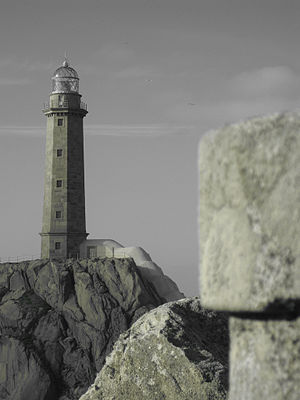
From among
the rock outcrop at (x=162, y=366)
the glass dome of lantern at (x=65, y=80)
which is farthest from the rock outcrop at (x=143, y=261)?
the rock outcrop at (x=162, y=366)

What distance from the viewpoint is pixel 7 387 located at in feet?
125

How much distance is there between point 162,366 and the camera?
4.50m

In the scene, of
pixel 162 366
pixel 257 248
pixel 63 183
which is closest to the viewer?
pixel 257 248

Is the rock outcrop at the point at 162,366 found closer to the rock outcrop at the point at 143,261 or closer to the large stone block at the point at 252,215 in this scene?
the large stone block at the point at 252,215

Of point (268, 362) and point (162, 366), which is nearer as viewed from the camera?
point (268, 362)

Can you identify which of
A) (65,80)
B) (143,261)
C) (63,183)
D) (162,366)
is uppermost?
(65,80)

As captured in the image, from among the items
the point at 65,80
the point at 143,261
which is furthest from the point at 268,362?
the point at 65,80

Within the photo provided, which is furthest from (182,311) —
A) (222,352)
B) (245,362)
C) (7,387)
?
(7,387)

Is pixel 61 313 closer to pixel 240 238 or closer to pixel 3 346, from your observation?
pixel 3 346

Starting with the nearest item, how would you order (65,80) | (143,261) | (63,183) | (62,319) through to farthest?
(62,319), (143,261), (63,183), (65,80)

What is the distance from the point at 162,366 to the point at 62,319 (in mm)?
37631

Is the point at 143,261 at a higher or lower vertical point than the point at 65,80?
lower

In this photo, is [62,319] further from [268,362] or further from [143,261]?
[268,362]

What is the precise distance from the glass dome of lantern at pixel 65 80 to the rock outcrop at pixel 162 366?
46.5 m
